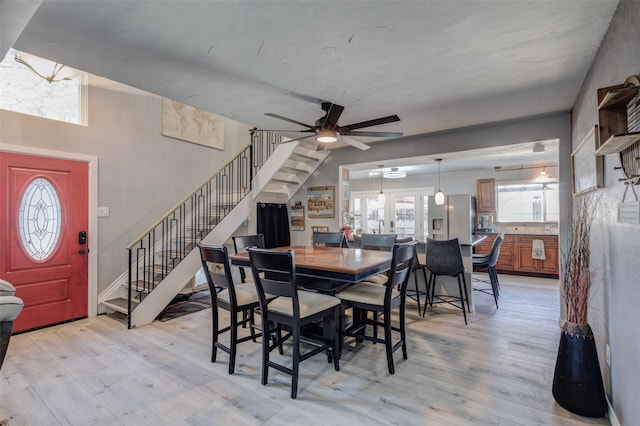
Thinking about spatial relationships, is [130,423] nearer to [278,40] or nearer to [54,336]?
[54,336]

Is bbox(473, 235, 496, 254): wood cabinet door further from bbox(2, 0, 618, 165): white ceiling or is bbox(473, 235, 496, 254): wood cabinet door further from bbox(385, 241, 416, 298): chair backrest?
bbox(385, 241, 416, 298): chair backrest

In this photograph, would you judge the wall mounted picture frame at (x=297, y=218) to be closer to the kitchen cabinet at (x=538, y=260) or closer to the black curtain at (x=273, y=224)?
the black curtain at (x=273, y=224)

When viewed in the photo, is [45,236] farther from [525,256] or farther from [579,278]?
[525,256]

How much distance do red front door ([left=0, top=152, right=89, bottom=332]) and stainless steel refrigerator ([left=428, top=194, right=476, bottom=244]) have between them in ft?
15.9

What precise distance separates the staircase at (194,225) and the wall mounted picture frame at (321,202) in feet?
1.08

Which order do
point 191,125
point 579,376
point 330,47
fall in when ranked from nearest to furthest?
point 579,376
point 330,47
point 191,125

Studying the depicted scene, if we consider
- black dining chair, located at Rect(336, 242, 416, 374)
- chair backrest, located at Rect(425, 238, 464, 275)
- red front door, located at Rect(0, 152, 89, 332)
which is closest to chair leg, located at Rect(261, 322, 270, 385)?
black dining chair, located at Rect(336, 242, 416, 374)

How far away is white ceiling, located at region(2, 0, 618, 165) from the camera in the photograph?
5.60 ft

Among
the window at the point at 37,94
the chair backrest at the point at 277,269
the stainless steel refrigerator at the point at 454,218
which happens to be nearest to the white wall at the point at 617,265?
the chair backrest at the point at 277,269

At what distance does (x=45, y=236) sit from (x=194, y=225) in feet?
6.25

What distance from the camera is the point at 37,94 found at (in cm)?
353

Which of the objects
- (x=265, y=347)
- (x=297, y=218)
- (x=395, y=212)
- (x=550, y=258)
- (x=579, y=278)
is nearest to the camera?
(x=579, y=278)

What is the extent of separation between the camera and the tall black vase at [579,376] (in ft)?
6.10

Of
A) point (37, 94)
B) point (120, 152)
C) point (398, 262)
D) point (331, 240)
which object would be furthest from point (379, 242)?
point (37, 94)
